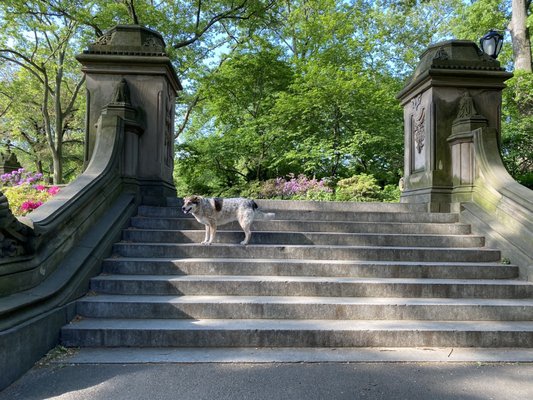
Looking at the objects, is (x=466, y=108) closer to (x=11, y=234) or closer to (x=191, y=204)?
(x=191, y=204)

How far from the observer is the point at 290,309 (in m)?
3.98

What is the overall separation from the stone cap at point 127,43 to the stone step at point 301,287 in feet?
13.8

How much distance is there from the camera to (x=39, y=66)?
19.0 metres

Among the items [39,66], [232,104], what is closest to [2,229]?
[232,104]

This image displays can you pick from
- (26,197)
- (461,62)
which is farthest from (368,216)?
(26,197)

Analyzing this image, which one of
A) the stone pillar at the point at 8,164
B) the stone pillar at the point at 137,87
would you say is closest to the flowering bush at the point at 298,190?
the stone pillar at the point at 137,87

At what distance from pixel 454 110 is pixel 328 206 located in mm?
3145

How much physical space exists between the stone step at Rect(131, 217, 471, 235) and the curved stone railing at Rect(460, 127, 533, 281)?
43 cm

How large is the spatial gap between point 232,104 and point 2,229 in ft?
46.2

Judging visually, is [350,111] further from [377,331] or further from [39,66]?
[39,66]

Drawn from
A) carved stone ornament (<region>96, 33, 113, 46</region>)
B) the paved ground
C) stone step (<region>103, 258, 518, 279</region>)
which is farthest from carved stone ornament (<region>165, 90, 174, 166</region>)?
the paved ground

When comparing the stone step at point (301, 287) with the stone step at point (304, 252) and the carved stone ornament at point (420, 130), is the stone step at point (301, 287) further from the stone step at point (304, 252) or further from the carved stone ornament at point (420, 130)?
the carved stone ornament at point (420, 130)

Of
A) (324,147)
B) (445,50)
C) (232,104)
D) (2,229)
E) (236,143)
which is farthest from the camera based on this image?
(232,104)

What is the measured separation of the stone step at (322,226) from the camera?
5777 millimetres
